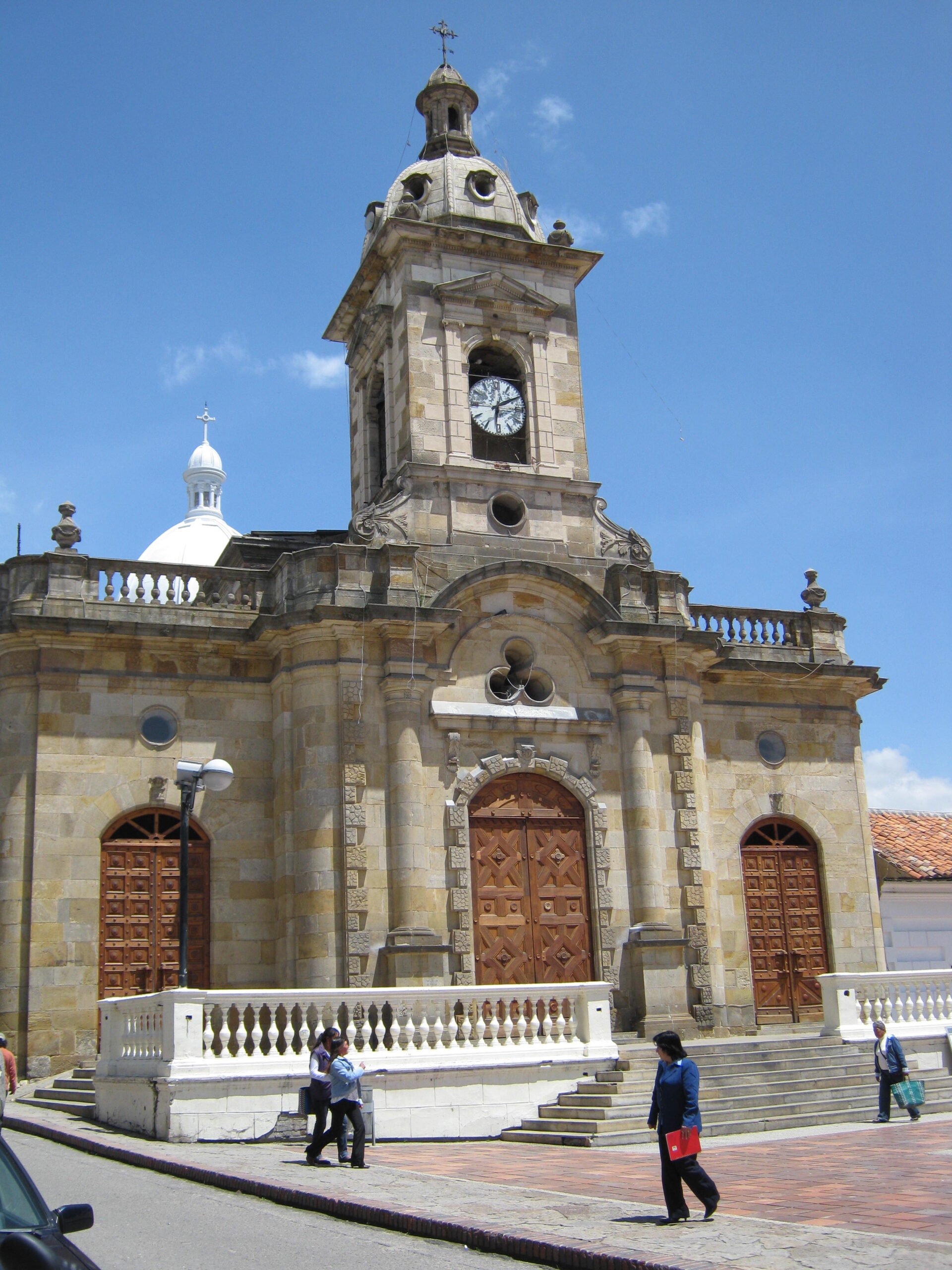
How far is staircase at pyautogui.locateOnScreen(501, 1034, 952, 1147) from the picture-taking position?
50.3 feet

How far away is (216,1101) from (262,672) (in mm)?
8472

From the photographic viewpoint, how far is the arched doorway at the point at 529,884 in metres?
20.6

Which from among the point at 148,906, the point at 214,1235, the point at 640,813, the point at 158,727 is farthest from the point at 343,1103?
the point at 640,813

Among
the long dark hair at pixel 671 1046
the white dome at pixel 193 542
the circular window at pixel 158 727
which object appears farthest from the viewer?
the white dome at pixel 193 542

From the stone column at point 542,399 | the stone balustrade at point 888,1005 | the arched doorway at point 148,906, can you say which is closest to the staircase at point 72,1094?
the arched doorway at point 148,906

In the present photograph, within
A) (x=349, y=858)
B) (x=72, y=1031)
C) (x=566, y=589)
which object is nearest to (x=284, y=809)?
(x=349, y=858)

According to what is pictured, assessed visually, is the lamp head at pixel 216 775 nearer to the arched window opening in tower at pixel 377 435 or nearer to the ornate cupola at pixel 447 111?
the arched window opening in tower at pixel 377 435

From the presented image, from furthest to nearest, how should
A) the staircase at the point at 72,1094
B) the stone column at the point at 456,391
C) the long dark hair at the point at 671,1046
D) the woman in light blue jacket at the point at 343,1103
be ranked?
the stone column at the point at 456,391, the staircase at the point at 72,1094, the woman in light blue jacket at the point at 343,1103, the long dark hair at the point at 671,1046

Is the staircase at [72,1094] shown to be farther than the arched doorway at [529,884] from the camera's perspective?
No

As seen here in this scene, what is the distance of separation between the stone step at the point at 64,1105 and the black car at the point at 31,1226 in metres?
11.9

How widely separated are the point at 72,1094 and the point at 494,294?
50.0 ft

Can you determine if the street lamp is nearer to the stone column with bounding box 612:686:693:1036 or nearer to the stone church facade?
the stone church facade

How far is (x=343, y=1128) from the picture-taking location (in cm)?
1288

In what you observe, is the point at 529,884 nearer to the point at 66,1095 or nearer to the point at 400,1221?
the point at 66,1095
